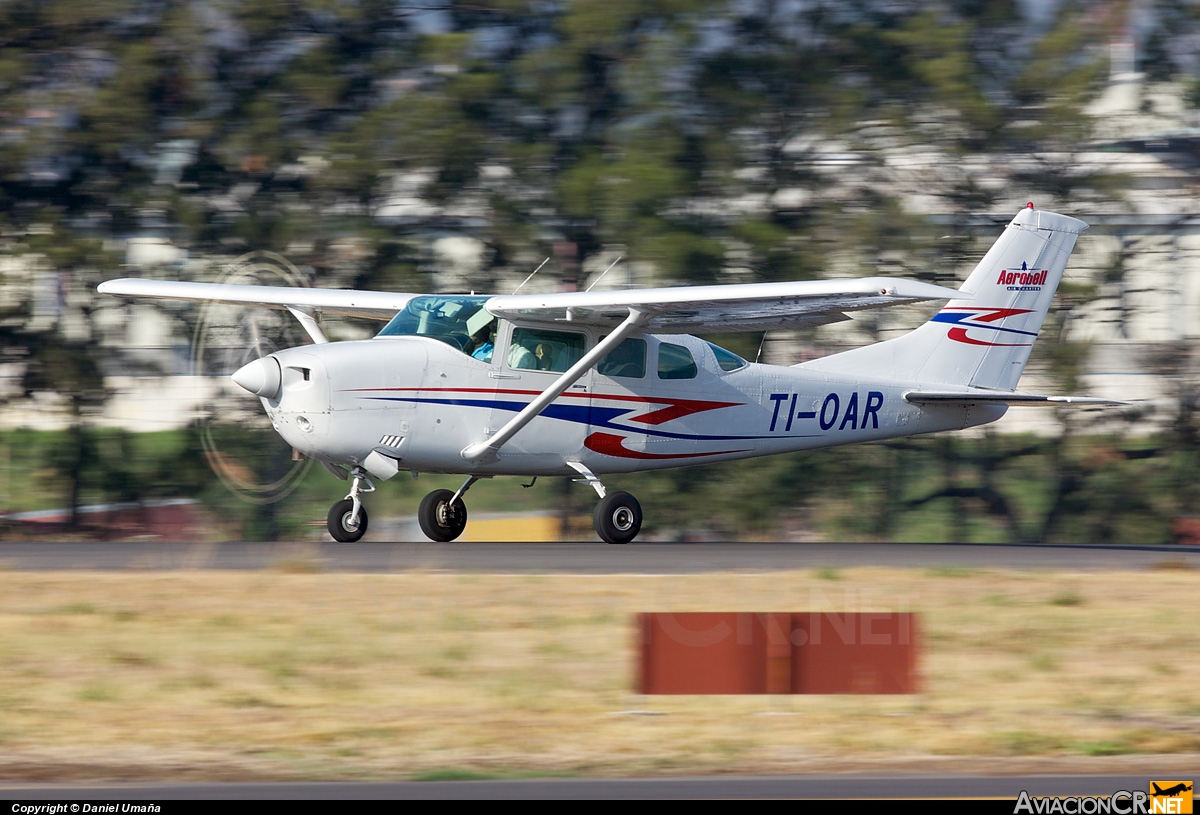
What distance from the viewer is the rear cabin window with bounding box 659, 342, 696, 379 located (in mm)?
15352

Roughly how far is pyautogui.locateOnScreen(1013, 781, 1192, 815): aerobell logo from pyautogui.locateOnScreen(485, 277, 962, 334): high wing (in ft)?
22.9

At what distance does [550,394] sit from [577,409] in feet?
2.76

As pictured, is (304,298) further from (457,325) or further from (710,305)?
(710,305)

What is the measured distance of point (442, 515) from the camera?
49.2ft

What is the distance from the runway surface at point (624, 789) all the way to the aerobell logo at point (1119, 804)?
0.18 meters

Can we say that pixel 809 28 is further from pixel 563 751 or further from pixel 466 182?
pixel 563 751

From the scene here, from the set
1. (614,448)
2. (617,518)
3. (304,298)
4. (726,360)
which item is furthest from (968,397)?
(304,298)

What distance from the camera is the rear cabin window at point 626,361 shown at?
15047 millimetres

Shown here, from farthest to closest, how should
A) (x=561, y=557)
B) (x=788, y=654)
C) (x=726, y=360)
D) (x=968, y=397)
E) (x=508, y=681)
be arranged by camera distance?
(x=968, y=397)
(x=726, y=360)
(x=561, y=557)
(x=508, y=681)
(x=788, y=654)

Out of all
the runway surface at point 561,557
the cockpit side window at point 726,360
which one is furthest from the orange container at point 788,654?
the cockpit side window at point 726,360

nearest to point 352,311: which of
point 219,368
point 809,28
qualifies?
point 219,368

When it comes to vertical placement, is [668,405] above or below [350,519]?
above

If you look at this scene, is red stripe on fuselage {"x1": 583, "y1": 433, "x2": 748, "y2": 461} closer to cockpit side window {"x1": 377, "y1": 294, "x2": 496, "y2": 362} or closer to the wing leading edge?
the wing leading edge

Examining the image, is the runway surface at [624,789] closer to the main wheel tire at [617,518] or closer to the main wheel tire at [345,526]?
the main wheel tire at [345,526]
